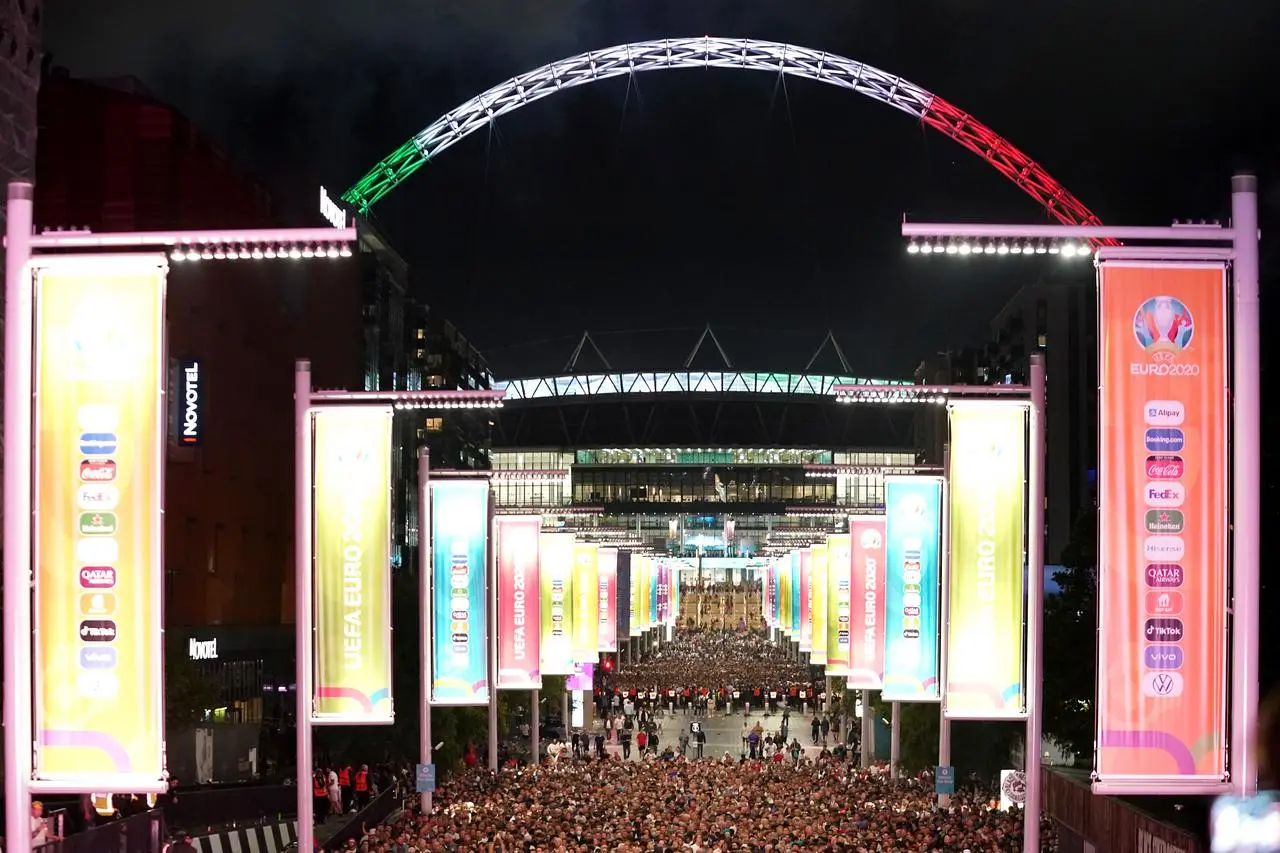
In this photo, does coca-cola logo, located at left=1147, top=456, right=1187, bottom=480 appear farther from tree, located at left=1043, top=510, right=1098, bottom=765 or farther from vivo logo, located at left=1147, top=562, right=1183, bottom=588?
tree, located at left=1043, top=510, right=1098, bottom=765

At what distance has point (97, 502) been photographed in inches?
474

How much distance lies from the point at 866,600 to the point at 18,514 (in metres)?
21.3

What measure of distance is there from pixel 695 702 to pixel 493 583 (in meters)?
46.7

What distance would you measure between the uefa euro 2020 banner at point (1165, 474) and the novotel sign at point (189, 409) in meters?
39.3

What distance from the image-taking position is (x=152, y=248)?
485 inches

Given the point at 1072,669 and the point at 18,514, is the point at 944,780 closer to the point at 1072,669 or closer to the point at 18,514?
the point at 1072,669

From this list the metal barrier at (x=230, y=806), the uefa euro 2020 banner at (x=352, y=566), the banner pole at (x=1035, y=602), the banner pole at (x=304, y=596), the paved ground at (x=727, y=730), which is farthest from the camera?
the paved ground at (x=727, y=730)

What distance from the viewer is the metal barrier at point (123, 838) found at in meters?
22.0

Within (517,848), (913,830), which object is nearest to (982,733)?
(913,830)

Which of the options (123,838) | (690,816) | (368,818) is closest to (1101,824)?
(690,816)

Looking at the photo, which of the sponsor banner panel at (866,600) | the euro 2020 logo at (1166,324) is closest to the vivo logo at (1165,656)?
the euro 2020 logo at (1166,324)

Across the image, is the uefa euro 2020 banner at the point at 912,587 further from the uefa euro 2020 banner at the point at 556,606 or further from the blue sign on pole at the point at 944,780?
the uefa euro 2020 banner at the point at 556,606

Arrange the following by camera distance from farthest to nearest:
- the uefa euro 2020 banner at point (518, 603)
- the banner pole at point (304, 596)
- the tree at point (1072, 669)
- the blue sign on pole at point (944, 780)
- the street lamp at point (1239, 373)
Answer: the tree at point (1072, 669) → the uefa euro 2020 banner at point (518, 603) → the blue sign on pole at point (944, 780) → the banner pole at point (304, 596) → the street lamp at point (1239, 373)

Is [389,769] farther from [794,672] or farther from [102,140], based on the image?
[794,672]
